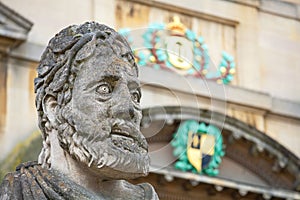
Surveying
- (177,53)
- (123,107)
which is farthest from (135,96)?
(177,53)

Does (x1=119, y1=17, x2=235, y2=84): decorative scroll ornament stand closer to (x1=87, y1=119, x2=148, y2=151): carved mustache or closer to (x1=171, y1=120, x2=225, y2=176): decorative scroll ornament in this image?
(x1=171, y1=120, x2=225, y2=176): decorative scroll ornament

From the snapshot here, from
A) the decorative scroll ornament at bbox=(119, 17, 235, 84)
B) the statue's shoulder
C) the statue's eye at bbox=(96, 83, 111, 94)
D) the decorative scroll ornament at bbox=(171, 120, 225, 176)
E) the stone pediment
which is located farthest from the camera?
the decorative scroll ornament at bbox=(171, 120, 225, 176)

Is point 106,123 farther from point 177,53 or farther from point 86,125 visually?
point 177,53

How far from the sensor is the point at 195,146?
11844 millimetres

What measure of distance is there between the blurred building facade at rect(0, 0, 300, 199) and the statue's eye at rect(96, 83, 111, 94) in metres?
6.60

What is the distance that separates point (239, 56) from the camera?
13062 mm

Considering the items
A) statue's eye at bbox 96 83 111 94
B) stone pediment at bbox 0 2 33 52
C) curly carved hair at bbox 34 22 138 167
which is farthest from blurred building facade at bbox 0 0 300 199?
statue's eye at bbox 96 83 111 94

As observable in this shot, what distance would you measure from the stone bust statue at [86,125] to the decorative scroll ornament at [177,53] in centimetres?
535

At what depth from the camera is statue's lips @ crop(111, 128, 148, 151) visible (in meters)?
3.50

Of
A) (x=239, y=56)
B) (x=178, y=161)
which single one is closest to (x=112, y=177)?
(x=178, y=161)

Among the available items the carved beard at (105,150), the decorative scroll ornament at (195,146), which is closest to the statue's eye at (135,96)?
the carved beard at (105,150)

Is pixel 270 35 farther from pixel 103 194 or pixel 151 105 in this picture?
pixel 103 194

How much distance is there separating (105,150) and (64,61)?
27cm

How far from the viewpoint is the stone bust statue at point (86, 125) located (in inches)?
136
